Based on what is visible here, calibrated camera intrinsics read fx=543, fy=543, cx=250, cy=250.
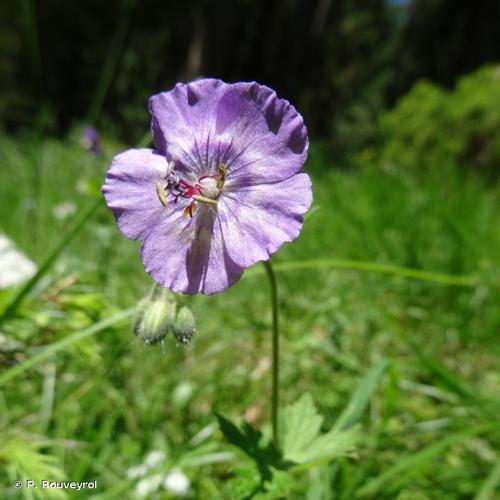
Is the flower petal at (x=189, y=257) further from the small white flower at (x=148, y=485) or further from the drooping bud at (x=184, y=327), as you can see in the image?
the small white flower at (x=148, y=485)

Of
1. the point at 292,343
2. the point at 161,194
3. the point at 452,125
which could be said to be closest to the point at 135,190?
the point at 161,194

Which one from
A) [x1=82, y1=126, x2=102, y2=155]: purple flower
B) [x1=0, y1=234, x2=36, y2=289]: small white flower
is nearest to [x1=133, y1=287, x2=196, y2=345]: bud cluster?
[x1=0, y1=234, x2=36, y2=289]: small white flower

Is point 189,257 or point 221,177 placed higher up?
point 221,177

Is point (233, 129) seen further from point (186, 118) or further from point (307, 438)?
point (307, 438)

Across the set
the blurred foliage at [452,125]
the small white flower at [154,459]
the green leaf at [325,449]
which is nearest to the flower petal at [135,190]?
the green leaf at [325,449]

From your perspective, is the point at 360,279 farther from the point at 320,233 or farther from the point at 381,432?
the point at 381,432


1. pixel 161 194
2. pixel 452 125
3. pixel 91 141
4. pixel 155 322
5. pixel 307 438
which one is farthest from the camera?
pixel 452 125

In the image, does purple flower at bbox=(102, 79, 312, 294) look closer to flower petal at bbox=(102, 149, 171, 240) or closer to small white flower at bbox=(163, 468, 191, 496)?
flower petal at bbox=(102, 149, 171, 240)

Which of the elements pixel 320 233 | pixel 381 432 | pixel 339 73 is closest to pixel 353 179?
pixel 320 233
